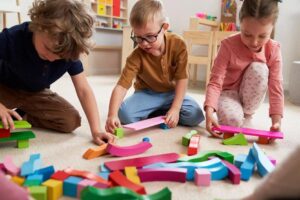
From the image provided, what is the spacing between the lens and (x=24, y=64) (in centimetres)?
105

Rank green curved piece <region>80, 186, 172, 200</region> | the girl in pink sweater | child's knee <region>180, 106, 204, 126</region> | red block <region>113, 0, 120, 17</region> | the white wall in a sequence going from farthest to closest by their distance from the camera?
red block <region>113, 0, 120, 17</region>, the white wall, child's knee <region>180, 106, 204, 126</region>, the girl in pink sweater, green curved piece <region>80, 186, 172, 200</region>

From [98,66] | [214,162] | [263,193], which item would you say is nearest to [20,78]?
[214,162]

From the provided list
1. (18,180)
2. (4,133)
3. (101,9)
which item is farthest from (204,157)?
(101,9)

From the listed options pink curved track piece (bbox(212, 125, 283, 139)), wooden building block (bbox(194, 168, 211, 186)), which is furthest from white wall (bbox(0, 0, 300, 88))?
wooden building block (bbox(194, 168, 211, 186))

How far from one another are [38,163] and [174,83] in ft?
2.47

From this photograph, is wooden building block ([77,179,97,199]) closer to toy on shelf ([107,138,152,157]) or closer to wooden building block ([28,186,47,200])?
wooden building block ([28,186,47,200])

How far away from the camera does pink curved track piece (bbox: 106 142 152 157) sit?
891 millimetres

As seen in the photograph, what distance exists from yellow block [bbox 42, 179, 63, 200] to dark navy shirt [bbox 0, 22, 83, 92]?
510 millimetres

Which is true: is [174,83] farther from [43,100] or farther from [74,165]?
[74,165]

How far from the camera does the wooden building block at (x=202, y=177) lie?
2.38 ft

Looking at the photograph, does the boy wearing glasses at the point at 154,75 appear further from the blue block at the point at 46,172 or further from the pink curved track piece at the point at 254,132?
the blue block at the point at 46,172

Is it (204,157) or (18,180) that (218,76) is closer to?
(204,157)

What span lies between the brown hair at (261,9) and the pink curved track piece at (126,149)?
58cm

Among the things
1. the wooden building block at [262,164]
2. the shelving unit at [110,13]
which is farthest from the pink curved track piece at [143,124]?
the shelving unit at [110,13]
